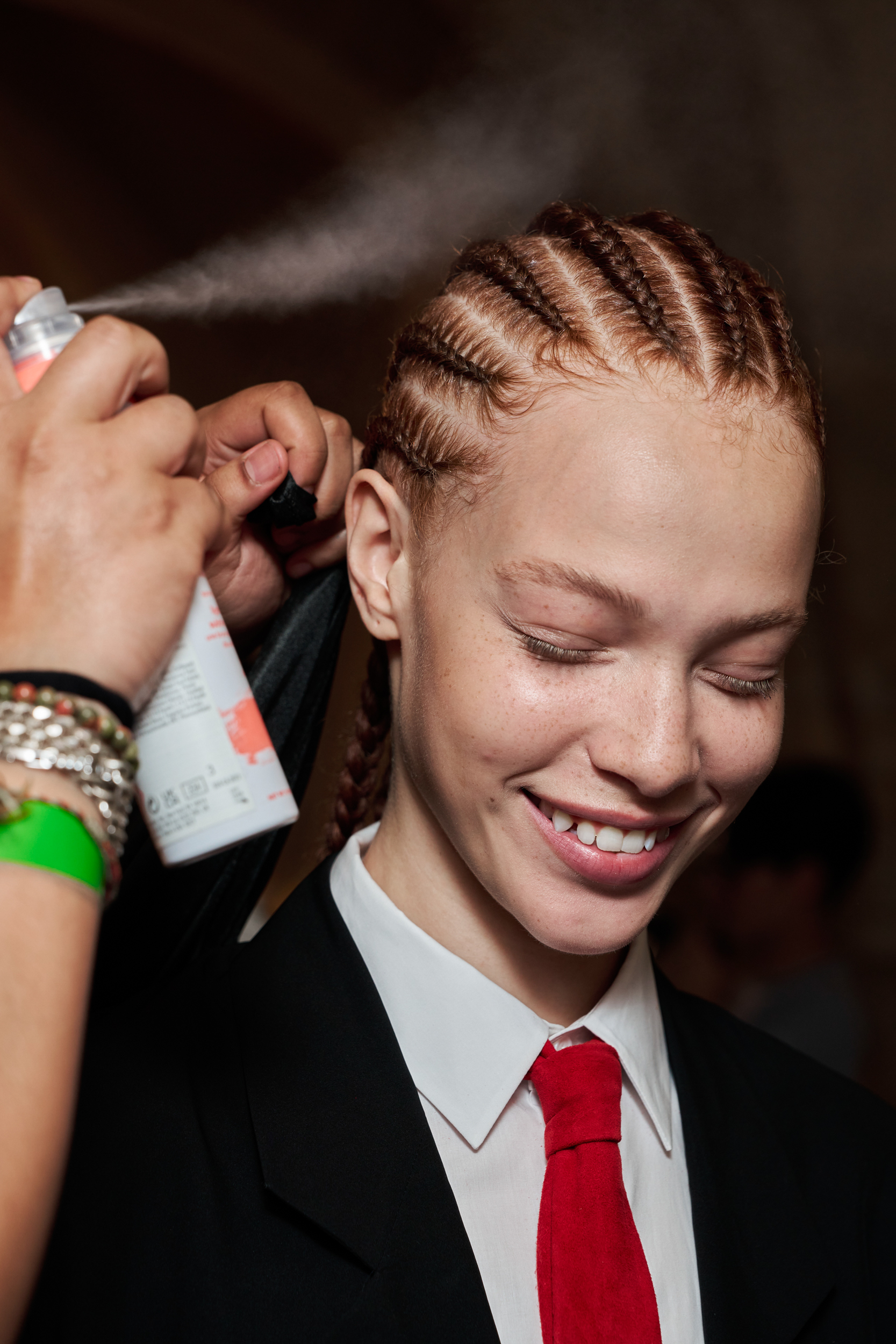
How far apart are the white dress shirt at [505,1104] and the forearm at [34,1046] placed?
0.50 m

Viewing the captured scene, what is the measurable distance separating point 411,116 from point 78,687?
256 centimetres

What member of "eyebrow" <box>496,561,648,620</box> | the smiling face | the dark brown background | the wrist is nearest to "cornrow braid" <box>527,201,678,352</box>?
the smiling face

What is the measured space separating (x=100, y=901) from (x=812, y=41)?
370cm

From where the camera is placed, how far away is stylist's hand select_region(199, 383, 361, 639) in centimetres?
121

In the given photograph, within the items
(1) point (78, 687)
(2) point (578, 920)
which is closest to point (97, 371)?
(1) point (78, 687)

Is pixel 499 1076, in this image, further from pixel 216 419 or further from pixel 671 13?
pixel 671 13

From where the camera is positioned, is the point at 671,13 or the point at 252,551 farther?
the point at 671,13

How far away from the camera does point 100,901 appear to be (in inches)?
28.9

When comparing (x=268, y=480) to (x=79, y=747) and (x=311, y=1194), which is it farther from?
(x=311, y=1194)

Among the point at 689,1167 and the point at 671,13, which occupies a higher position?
the point at 671,13

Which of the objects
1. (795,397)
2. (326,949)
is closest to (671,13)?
(795,397)

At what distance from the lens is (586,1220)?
106cm

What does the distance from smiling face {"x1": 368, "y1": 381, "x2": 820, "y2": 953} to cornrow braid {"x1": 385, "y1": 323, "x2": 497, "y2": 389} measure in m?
0.09

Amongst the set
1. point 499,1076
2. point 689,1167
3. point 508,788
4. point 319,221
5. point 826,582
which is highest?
point 319,221
